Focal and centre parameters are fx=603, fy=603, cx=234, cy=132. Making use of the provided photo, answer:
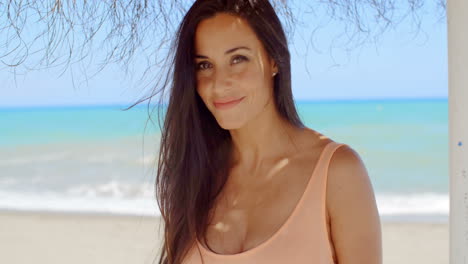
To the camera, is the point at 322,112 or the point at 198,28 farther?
the point at 322,112

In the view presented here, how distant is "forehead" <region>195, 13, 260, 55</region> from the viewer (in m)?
2.01

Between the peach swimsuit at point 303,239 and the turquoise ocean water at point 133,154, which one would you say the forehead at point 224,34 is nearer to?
the peach swimsuit at point 303,239

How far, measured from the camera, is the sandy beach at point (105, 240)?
674cm

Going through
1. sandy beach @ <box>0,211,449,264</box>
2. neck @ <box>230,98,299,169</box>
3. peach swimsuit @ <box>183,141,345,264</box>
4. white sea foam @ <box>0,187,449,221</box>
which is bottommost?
white sea foam @ <box>0,187,449,221</box>

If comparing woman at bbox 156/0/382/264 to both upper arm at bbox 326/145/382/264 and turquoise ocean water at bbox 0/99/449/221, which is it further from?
turquoise ocean water at bbox 0/99/449/221

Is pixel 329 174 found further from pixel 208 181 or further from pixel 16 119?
pixel 16 119

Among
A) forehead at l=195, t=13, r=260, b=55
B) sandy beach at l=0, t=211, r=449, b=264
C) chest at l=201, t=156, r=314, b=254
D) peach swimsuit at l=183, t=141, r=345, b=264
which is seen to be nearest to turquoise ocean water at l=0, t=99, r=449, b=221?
sandy beach at l=0, t=211, r=449, b=264

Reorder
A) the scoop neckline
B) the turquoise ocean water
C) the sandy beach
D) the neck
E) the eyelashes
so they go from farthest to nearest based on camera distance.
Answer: the turquoise ocean water
the sandy beach
the neck
the eyelashes
the scoop neckline

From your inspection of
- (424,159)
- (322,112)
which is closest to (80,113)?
(322,112)

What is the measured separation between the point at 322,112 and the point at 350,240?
2506cm

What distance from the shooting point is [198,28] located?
2.08m

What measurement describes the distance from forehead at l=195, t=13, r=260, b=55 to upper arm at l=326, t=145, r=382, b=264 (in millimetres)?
508

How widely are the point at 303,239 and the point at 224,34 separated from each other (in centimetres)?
72

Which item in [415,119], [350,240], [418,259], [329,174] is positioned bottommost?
[415,119]
